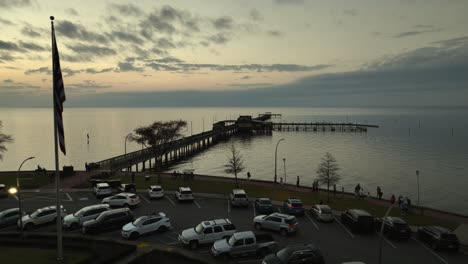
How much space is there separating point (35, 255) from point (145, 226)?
7.57 meters

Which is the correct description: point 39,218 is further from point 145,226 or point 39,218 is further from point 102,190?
point 145,226

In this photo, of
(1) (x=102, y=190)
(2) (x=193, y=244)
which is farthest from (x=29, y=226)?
(2) (x=193, y=244)

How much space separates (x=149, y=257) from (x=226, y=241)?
17.4 ft

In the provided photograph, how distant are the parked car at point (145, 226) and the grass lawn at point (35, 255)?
12.0 ft

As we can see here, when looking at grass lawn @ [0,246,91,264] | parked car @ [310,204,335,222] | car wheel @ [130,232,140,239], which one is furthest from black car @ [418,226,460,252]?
grass lawn @ [0,246,91,264]

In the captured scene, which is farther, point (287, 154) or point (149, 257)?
point (287, 154)

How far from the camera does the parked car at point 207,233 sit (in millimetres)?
24203

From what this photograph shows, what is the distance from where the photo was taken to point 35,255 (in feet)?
72.5

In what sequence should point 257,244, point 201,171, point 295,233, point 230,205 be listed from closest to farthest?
point 257,244 < point 295,233 < point 230,205 < point 201,171

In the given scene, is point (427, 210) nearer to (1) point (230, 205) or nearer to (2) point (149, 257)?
(1) point (230, 205)

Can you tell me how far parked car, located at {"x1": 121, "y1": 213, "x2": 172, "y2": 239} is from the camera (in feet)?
85.6

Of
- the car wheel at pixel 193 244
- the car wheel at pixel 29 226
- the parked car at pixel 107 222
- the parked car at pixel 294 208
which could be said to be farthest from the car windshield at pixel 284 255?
the car wheel at pixel 29 226

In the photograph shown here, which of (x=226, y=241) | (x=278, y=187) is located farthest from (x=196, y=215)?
(x=278, y=187)

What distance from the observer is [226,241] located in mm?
23281
